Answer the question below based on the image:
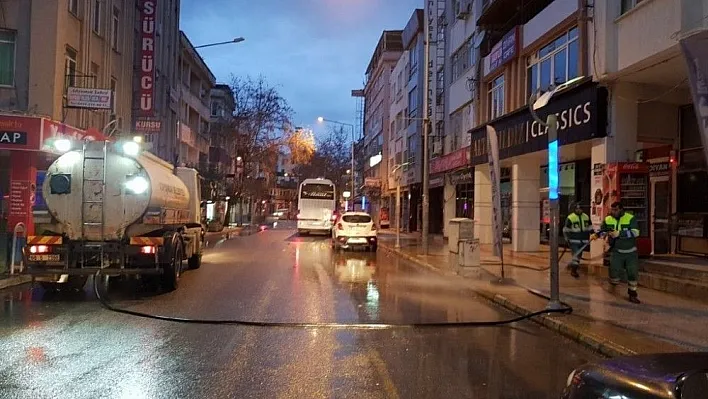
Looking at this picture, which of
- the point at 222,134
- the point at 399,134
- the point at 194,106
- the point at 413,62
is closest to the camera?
the point at 413,62

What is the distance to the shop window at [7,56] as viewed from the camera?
67.1 feet

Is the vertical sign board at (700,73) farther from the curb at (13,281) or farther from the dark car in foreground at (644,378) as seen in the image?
the curb at (13,281)

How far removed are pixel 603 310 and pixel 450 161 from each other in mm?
20861

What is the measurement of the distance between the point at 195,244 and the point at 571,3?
42.3 ft

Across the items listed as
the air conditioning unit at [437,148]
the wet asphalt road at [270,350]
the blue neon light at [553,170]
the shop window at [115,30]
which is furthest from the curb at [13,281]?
the air conditioning unit at [437,148]

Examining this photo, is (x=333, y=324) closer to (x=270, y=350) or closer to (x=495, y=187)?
(x=270, y=350)

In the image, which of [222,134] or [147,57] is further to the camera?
[222,134]

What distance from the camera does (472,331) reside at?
9195mm

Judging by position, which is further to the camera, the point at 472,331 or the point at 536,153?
the point at 536,153

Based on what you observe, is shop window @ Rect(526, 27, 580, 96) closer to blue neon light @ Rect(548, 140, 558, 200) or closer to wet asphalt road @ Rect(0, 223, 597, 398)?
blue neon light @ Rect(548, 140, 558, 200)

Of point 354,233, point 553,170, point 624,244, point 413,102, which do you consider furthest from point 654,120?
point 413,102

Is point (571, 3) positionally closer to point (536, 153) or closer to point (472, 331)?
point (536, 153)

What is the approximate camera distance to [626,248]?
11.6 metres

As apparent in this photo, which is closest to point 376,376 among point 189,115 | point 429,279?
point 429,279
